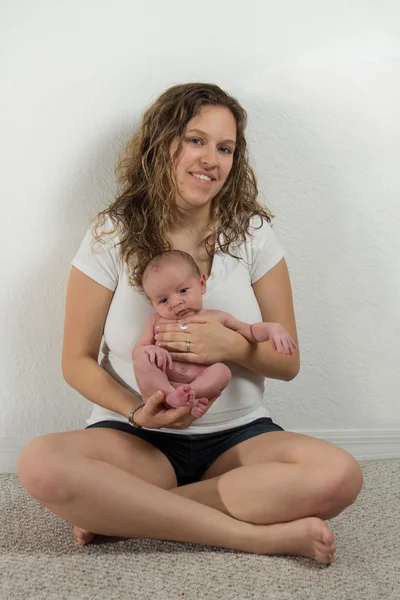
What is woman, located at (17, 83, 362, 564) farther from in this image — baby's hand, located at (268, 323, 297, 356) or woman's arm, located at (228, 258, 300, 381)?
baby's hand, located at (268, 323, 297, 356)

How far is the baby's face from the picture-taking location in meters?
1.51

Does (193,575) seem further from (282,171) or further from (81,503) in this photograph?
(282,171)

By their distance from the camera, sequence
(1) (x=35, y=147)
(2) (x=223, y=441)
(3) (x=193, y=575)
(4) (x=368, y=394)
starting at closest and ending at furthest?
(3) (x=193, y=575) → (2) (x=223, y=441) → (1) (x=35, y=147) → (4) (x=368, y=394)

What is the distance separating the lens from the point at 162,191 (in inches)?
68.8

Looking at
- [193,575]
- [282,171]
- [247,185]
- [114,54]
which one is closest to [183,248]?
[247,185]

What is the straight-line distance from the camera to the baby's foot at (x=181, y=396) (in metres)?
1.43

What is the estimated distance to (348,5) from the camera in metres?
2.01

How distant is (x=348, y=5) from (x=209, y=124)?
0.65m

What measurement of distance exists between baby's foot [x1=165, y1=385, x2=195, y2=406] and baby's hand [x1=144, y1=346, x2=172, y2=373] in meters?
0.09

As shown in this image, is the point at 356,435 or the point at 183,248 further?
the point at 356,435

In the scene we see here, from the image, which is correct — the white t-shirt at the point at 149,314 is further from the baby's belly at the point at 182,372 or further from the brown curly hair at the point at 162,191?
the baby's belly at the point at 182,372

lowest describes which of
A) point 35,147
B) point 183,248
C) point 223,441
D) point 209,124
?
point 223,441

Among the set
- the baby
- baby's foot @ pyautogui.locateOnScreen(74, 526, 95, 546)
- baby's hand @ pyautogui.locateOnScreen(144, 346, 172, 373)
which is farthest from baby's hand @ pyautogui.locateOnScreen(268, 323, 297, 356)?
baby's foot @ pyautogui.locateOnScreen(74, 526, 95, 546)

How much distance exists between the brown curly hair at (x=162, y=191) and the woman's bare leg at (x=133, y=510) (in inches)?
17.3
